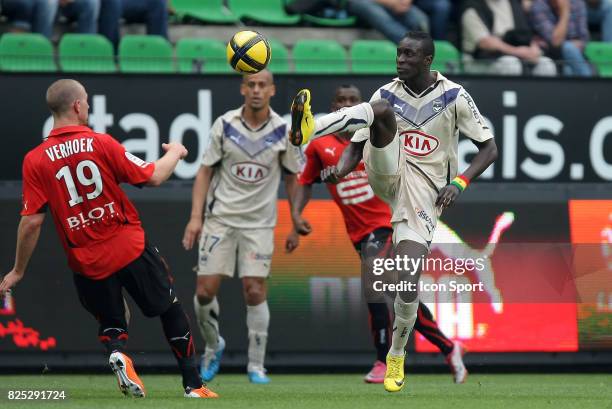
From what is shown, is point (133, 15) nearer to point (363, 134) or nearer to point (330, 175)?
point (330, 175)

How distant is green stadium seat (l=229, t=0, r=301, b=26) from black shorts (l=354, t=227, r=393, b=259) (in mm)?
4777

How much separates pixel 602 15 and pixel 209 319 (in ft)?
24.6

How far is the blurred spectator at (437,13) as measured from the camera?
45.9 feet

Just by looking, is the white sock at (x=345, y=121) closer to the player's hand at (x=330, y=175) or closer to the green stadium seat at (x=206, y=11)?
the player's hand at (x=330, y=175)

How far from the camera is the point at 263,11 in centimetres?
1431

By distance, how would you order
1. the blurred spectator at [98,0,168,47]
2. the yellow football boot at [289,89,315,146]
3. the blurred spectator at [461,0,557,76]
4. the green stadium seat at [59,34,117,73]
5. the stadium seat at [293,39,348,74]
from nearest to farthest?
the yellow football boot at [289,89,315,146]
the green stadium seat at [59,34,117,73]
the blurred spectator at [98,0,168,47]
the stadium seat at [293,39,348,74]
the blurred spectator at [461,0,557,76]

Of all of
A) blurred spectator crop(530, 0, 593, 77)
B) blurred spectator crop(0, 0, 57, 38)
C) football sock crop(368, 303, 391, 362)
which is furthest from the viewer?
blurred spectator crop(530, 0, 593, 77)

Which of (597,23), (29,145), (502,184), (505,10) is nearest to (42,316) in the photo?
(29,145)

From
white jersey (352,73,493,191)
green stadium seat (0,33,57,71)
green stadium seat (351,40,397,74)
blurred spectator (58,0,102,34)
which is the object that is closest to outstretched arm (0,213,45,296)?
white jersey (352,73,493,191)

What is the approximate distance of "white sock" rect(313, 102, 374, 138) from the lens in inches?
297

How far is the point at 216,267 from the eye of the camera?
10133 millimetres

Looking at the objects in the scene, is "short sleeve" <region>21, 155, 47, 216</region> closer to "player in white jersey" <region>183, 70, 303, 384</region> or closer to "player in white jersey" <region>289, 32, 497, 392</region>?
"player in white jersey" <region>289, 32, 497, 392</region>

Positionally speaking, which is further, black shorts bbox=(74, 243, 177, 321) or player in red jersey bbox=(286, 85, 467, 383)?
player in red jersey bbox=(286, 85, 467, 383)

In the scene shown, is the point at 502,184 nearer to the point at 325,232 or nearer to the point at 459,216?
the point at 459,216
